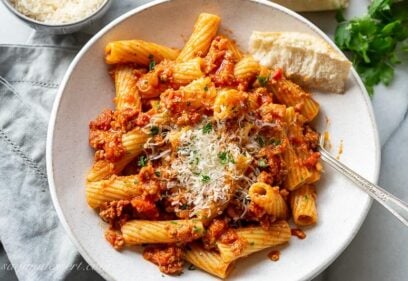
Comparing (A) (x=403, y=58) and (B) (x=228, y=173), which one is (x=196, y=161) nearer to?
(B) (x=228, y=173)

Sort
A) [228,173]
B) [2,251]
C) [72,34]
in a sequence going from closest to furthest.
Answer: [228,173] < [2,251] < [72,34]

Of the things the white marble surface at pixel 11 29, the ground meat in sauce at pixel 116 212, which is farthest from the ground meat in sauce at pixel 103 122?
the white marble surface at pixel 11 29

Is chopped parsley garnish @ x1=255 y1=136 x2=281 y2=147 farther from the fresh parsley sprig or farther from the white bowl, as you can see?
the fresh parsley sprig

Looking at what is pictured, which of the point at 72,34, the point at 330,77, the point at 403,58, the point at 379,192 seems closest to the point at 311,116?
the point at 330,77

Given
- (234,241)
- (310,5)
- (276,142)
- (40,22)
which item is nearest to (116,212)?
(234,241)

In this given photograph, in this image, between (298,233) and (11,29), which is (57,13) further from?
(298,233)
